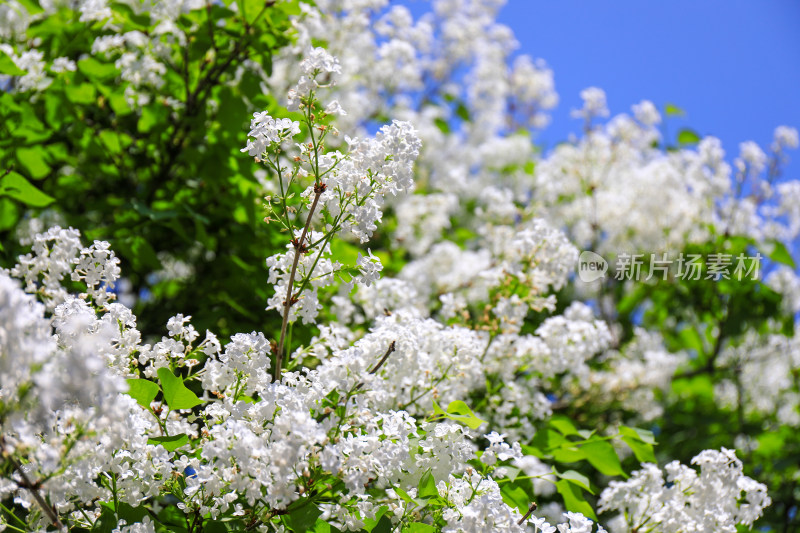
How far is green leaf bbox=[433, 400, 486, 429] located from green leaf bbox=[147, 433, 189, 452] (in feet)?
2.64

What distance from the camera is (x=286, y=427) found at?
166 cm

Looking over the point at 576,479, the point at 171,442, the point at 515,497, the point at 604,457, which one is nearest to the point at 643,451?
the point at 604,457

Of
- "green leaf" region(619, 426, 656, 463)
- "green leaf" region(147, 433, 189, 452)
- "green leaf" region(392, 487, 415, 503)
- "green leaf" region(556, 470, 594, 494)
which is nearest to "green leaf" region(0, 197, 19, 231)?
"green leaf" region(147, 433, 189, 452)

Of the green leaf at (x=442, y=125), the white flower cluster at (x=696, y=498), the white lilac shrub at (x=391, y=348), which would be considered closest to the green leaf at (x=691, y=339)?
the white lilac shrub at (x=391, y=348)

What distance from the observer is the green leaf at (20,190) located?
2.81 meters

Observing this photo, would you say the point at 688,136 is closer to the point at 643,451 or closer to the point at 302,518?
the point at 643,451

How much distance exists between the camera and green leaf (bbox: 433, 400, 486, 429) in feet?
6.74

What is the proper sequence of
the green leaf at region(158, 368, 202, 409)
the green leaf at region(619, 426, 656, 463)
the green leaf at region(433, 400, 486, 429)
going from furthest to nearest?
the green leaf at region(619, 426, 656, 463)
the green leaf at region(433, 400, 486, 429)
the green leaf at region(158, 368, 202, 409)

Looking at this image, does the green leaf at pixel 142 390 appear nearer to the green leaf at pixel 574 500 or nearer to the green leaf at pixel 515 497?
the green leaf at pixel 515 497

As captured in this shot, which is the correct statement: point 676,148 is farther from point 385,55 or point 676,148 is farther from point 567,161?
point 385,55

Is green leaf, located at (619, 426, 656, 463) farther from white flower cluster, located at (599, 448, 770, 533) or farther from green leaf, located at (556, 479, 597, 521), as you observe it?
green leaf, located at (556, 479, 597, 521)

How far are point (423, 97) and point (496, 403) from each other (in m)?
5.21

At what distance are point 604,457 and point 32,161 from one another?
9.84 ft

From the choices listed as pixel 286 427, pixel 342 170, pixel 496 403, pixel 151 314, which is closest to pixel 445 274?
pixel 496 403
